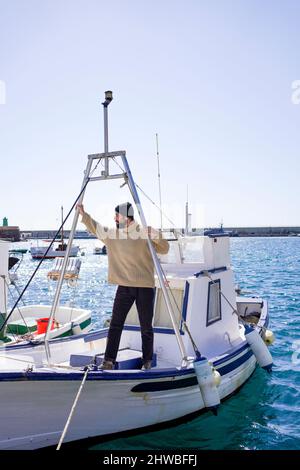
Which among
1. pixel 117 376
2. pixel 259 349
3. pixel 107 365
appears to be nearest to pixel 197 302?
pixel 259 349

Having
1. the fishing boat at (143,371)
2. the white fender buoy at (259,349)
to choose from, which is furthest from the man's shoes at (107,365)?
the white fender buoy at (259,349)

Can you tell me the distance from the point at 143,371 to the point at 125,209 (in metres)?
2.31

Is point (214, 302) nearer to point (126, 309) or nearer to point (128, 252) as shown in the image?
point (126, 309)

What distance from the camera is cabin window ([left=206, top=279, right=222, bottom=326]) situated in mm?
8477

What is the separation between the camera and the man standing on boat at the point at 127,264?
6.28 m

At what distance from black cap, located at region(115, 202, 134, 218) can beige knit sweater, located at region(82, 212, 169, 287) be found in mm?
149

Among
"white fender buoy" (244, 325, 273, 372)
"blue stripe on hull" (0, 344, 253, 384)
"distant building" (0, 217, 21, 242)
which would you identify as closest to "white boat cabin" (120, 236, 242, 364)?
"white fender buoy" (244, 325, 273, 372)

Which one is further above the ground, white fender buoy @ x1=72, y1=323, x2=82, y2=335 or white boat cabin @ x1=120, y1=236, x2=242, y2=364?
white boat cabin @ x1=120, y1=236, x2=242, y2=364

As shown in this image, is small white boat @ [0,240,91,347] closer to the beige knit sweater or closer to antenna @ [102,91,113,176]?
the beige knit sweater

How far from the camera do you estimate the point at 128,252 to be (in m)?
6.32

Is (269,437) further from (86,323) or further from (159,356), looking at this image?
(86,323)

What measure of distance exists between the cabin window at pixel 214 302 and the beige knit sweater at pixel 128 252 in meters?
2.39

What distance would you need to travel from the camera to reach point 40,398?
586 centimetres

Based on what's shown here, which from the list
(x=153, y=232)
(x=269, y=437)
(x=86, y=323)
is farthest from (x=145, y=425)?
(x=86, y=323)
